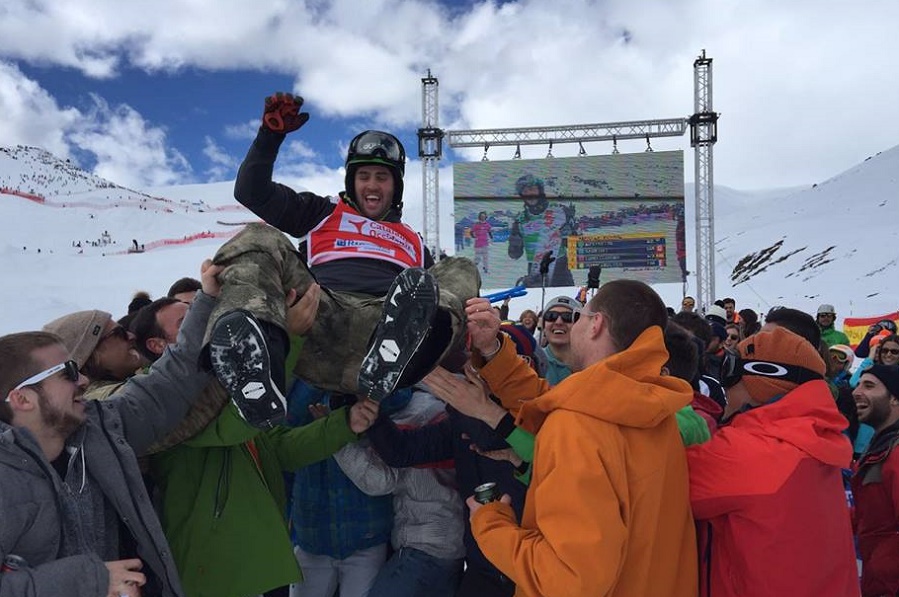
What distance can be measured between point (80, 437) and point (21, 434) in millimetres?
180

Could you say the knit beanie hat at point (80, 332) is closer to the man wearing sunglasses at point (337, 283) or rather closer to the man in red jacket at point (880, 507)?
the man wearing sunglasses at point (337, 283)

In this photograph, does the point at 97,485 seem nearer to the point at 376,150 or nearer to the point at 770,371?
the point at 376,150

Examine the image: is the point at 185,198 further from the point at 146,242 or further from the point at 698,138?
the point at 698,138

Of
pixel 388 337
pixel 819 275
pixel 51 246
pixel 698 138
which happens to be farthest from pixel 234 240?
pixel 51 246

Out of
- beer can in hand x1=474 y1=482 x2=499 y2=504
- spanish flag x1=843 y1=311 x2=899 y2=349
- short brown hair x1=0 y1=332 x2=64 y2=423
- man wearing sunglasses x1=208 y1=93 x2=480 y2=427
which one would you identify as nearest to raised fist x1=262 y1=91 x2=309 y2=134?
man wearing sunglasses x1=208 y1=93 x2=480 y2=427

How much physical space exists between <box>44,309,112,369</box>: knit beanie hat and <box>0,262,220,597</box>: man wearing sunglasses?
409mm

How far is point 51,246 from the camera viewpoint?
3581 centimetres

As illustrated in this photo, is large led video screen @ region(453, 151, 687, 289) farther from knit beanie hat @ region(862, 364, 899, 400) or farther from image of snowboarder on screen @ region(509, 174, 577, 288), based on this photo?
knit beanie hat @ region(862, 364, 899, 400)

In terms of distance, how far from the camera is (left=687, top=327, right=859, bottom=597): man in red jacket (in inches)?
69.6

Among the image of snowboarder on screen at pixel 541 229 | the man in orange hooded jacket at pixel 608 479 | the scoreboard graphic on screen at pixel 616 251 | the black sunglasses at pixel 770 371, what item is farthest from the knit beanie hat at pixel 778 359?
the image of snowboarder on screen at pixel 541 229

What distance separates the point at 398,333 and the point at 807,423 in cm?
128

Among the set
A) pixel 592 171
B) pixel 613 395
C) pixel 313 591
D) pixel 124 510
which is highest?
pixel 592 171

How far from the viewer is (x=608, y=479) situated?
1.54 meters

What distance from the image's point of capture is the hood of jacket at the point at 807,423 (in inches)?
71.1
